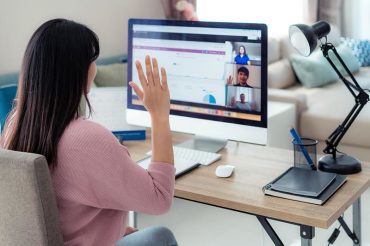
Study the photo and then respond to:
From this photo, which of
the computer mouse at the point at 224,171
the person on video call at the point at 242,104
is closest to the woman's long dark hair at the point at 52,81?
the computer mouse at the point at 224,171

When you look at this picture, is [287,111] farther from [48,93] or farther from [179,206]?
[48,93]

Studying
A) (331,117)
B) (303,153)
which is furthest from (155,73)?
(331,117)

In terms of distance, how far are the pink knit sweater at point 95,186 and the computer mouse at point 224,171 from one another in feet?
1.47

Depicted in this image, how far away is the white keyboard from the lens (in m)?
2.08

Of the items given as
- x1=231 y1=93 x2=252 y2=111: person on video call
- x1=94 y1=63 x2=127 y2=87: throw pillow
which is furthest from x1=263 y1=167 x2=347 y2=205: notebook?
x1=94 y1=63 x2=127 y2=87: throw pillow

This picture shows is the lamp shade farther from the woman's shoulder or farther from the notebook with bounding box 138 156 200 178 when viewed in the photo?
the woman's shoulder

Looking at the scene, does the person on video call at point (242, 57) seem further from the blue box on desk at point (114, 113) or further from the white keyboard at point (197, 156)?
the blue box on desk at point (114, 113)

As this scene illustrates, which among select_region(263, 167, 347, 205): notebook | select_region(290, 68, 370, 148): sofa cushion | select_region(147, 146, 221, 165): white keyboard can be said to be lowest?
select_region(290, 68, 370, 148): sofa cushion

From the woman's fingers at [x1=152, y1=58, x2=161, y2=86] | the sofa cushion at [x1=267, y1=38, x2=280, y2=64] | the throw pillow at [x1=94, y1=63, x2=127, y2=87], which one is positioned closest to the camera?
the woman's fingers at [x1=152, y1=58, x2=161, y2=86]

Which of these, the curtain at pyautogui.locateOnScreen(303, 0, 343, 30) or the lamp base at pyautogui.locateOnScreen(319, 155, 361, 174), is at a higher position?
the curtain at pyautogui.locateOnScreen(303, 0, 343, 30)

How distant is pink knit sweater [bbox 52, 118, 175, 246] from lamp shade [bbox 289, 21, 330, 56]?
0.73 m

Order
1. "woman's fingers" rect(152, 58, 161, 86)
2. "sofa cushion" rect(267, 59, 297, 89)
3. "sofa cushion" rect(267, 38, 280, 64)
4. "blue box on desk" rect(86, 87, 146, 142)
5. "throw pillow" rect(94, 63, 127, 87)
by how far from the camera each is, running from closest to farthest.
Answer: "woman's fingers" rect(152, 58, 161, 86) → "blue box on desk" rect(86, 87, 146, 142) → "throw pillow" rect(94, 63, 127, 87) → "sofa cushion" rect(267, 59, 297, 89) → "sofa cushion" rect(267, 38, 280, 64)

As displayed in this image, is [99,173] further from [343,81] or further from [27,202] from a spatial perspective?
[343,81]

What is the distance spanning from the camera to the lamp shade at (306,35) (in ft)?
6.24
